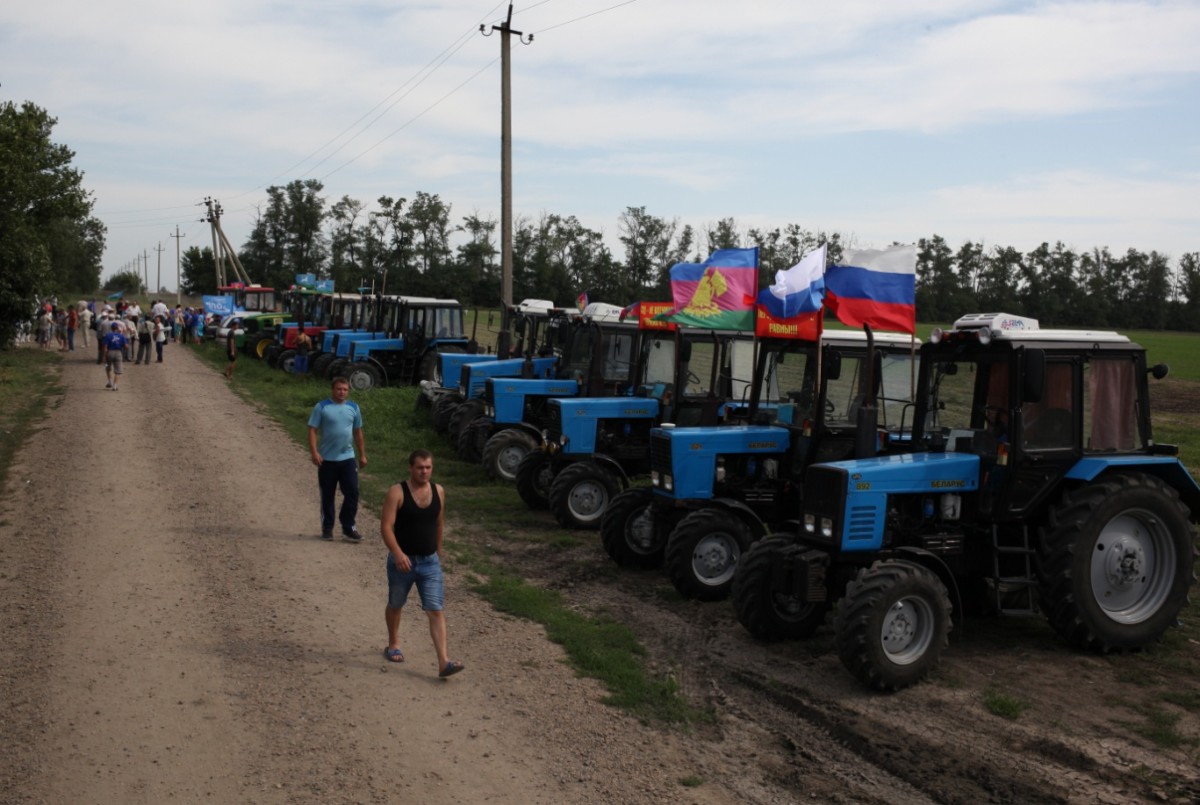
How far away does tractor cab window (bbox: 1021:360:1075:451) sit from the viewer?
791 cm

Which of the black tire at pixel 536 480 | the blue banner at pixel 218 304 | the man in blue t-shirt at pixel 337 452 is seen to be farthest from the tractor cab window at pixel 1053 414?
the blue banner at pixel 218 304

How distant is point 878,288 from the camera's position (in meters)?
8.80

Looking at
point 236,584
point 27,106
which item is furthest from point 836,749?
point 27,106

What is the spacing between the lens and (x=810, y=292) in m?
9.12

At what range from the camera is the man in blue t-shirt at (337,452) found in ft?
36.2

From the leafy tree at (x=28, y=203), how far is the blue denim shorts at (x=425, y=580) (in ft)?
71.7

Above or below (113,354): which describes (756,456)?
below

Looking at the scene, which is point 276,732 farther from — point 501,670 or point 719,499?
point 719,499

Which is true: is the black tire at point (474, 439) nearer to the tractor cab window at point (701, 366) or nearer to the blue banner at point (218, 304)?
the tractor cab window at point (701, 366)

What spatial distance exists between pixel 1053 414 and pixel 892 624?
2.01 meters

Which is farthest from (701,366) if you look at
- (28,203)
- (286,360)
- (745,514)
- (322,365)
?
(28,203)

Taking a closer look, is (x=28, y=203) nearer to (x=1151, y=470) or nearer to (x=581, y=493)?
(x=581, y=493)

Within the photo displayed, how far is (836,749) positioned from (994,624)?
9.57 ft

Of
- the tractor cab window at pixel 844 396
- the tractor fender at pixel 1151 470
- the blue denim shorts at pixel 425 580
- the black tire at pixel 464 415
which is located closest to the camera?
the blue denim shorts at pixel 425 580
